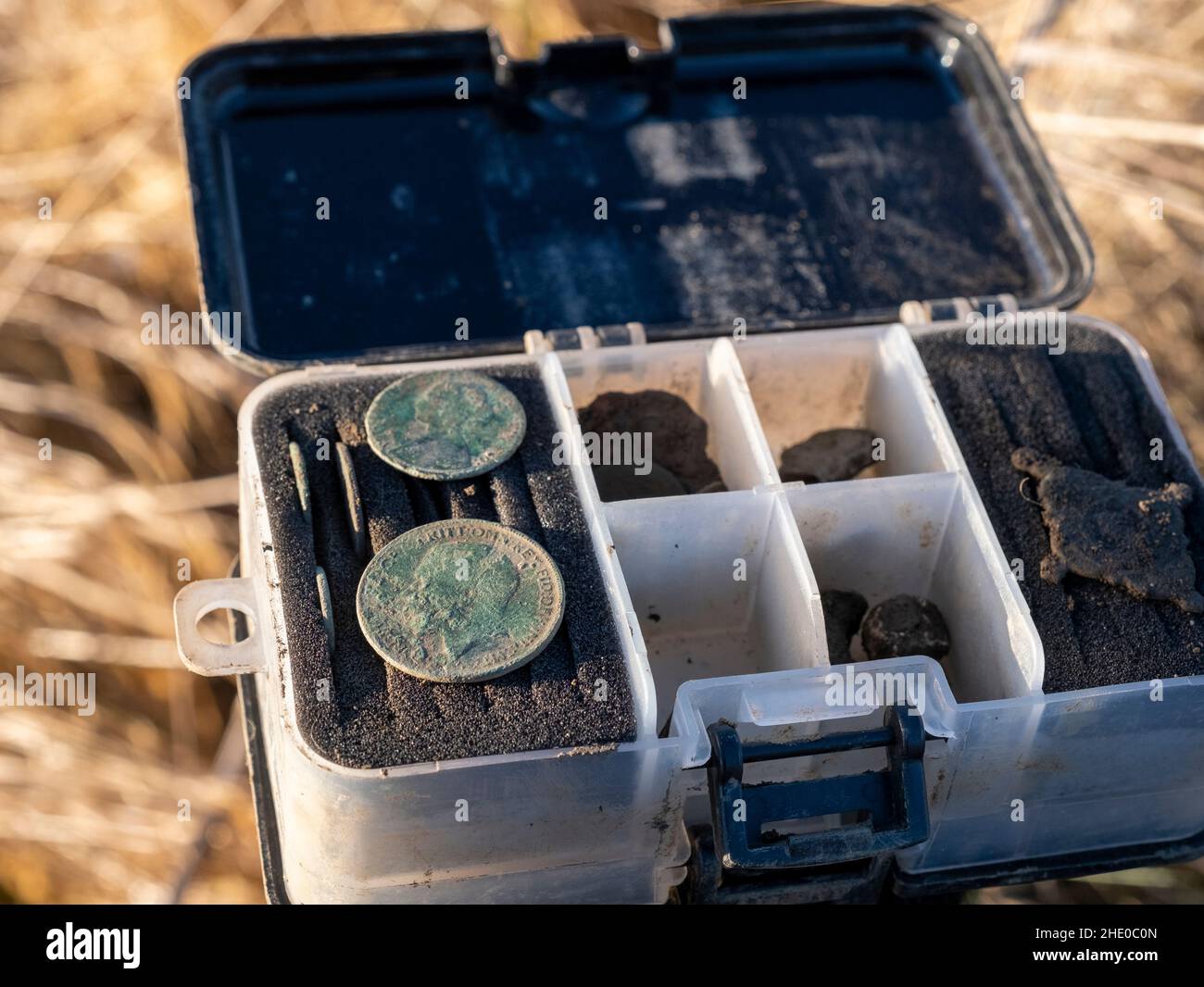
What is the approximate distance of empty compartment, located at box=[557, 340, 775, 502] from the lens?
88.7 inches

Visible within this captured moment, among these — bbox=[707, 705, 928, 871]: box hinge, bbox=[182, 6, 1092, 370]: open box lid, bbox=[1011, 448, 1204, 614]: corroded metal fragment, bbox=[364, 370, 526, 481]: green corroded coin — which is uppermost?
bbox=[182, 6, 1092, 370]: open box lid

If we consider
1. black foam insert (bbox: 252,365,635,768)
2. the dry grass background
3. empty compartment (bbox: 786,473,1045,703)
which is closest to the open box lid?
black foam insert (bbox: 252,365,635,768)

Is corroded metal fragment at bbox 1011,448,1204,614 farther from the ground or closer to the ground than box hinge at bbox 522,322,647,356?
closer to the ground

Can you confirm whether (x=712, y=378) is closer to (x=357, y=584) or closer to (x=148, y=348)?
(x=357, y=584)

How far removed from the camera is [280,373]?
7.43ft

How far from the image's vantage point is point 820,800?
184 centimetres

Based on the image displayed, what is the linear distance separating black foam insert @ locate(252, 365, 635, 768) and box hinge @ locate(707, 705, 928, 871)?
16 centimetres

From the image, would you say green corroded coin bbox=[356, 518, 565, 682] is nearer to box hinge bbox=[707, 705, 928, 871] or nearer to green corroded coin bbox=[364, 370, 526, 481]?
green corroded coin bbox=[364, 370, 526, 481]

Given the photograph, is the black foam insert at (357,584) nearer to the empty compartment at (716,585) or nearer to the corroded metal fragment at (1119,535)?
the empty compartment at (716,585)

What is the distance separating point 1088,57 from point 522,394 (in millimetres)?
2248

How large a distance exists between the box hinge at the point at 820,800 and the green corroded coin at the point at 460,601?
0.29 m

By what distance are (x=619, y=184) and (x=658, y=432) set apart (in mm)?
678

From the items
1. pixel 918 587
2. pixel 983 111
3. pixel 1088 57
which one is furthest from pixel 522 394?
pixel 1088 57

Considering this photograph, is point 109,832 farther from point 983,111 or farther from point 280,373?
point 983,111
